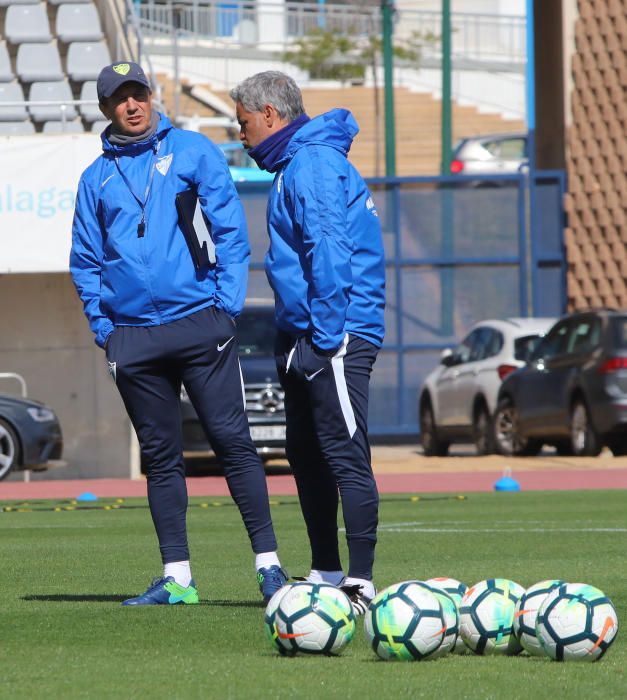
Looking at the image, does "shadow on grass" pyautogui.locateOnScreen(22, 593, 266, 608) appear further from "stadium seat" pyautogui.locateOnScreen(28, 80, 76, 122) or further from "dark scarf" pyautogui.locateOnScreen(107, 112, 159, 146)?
"stadium seat" pyautogui.locateOnScreen(28, 80, 76, 122)

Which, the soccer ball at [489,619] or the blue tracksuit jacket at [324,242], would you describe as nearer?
the soccer ball at [489,619]

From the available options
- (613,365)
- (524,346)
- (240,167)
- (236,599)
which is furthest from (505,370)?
(236,599)

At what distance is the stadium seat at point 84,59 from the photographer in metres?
24.9

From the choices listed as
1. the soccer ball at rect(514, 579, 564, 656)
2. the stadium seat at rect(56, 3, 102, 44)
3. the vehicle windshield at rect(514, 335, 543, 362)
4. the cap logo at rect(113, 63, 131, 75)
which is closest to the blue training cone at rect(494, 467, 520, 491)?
the vehicle windshield at rect(514, 335, 543, 362)

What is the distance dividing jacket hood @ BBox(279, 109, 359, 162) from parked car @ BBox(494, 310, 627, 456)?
42.7ft

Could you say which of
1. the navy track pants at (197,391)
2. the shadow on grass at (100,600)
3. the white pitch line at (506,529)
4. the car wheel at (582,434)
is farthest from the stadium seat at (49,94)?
the navy track pants at (197,391)

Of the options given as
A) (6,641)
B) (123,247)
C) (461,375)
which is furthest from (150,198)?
(461,375)

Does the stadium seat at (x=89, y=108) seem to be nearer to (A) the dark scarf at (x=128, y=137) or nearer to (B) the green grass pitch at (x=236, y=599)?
(B) the green grass pitch at (x=236, y=599)

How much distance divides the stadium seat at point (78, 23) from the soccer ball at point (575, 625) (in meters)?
20.8

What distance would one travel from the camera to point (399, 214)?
28406 millimetres

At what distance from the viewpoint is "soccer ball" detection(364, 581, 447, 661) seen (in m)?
5.53

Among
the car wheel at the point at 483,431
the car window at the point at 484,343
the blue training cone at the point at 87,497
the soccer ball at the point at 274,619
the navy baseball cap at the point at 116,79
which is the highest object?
the navy baseball cap at the point at 116,79

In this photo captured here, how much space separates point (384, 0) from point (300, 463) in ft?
95.0

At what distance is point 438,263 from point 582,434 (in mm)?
8005
